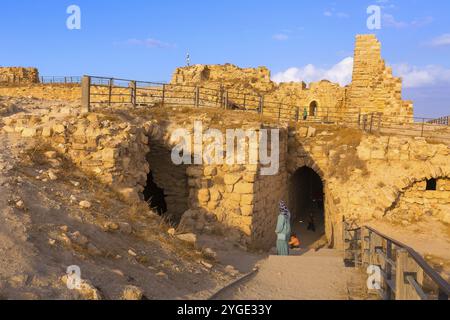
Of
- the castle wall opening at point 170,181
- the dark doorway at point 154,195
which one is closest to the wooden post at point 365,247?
the castle wall opening at point 170,181

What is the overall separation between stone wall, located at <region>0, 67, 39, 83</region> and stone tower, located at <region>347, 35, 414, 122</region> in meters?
22.3

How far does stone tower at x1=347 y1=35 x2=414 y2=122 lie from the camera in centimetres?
2153

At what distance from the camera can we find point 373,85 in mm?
22000

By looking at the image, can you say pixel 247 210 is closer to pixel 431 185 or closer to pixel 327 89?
pixel 431 185

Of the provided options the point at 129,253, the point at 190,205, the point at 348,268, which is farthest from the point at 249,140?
the point at 129,253

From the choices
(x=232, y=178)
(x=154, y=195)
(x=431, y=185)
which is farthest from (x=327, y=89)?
(x=232, y=178)

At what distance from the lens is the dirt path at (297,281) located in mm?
6176

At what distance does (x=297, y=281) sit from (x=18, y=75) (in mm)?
28828

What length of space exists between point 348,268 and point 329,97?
62.0 feet

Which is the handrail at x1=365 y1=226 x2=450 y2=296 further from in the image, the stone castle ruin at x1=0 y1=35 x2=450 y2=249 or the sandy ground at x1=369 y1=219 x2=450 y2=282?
the sandy ground at x1=369 y1=219 x2=450 y2=282

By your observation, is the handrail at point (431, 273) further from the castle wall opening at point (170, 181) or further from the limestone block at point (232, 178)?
the castle wall opening at point (170, 181)
